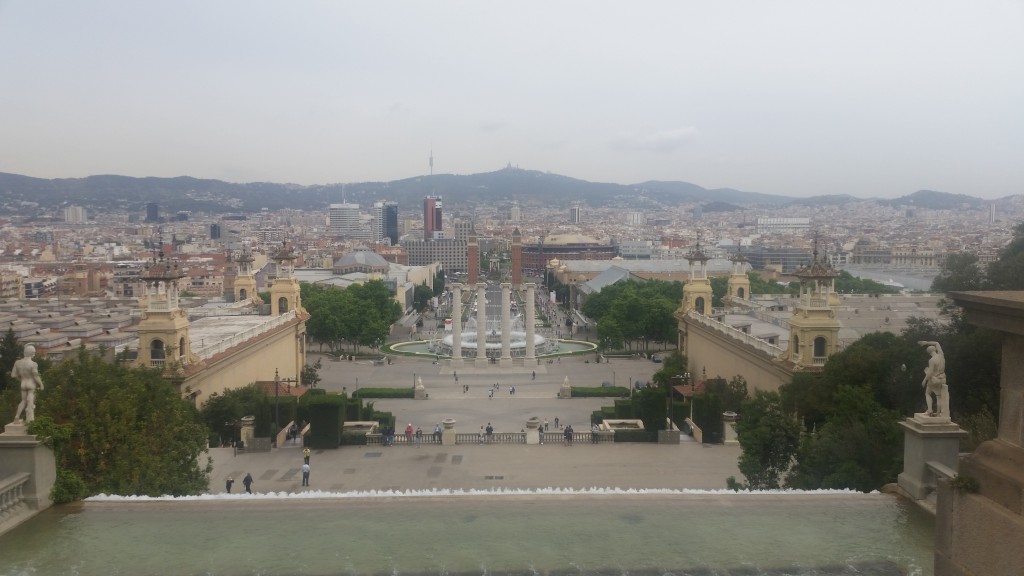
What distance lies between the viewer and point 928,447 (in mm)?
10398

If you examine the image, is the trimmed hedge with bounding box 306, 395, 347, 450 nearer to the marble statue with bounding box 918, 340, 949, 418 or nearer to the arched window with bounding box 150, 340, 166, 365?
the arched window with bounding box 150, 340, 166, 365

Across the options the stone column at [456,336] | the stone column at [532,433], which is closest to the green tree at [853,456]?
the stone column at [532,433]

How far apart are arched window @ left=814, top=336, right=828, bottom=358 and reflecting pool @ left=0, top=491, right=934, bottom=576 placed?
18.3 m

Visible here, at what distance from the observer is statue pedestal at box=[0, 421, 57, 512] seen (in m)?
10.5

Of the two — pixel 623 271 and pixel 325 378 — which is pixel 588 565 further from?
pixel 623 271

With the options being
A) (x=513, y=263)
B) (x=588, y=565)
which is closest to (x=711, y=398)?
(x=588, y=565)

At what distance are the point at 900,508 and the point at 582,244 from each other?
174 metres

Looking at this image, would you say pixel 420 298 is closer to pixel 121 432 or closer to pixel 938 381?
pixel 121 432

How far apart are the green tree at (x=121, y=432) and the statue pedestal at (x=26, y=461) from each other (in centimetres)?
251

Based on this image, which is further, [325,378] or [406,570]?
[325,378]

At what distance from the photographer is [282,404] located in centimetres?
3103

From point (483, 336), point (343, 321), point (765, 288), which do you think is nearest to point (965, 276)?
point (483, 336)

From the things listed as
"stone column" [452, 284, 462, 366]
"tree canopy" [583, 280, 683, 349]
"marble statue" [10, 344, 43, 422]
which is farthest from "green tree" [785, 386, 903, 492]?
"tree canopy" [583, 280, 683, 349]

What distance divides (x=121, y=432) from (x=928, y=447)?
13.4 m
